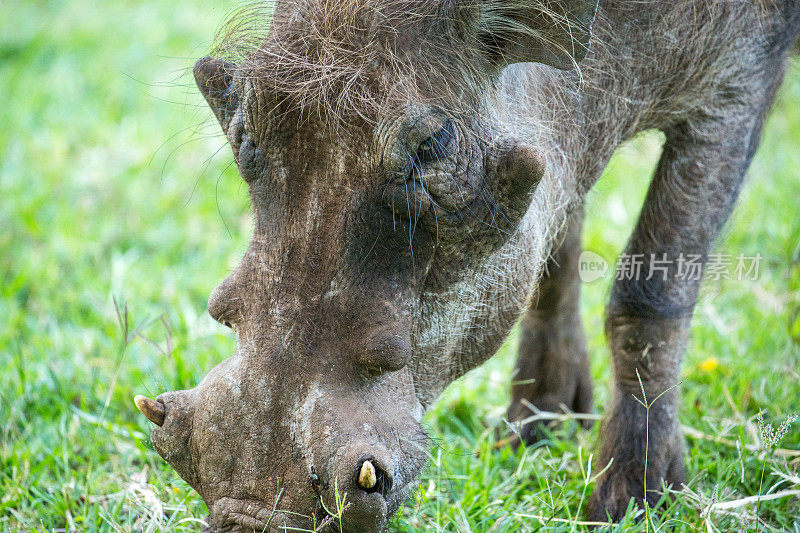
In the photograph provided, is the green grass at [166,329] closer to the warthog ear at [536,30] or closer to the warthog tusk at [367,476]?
the warthog tusk at [367,476]

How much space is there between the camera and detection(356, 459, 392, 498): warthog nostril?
72.8 inches

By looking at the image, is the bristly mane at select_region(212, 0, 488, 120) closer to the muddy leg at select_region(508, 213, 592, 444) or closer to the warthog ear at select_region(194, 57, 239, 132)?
the warthog ear at select_region(194, 57, 239, 132)

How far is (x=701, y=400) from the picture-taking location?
350cm

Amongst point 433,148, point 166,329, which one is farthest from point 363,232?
point 166,329

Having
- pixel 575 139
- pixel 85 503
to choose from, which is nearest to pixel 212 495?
pixel 85 503

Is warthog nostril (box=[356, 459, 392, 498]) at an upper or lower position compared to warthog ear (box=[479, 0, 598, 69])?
lower

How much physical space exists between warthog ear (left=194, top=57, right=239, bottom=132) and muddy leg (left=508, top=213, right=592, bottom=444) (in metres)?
1.64

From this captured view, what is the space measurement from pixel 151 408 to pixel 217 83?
901 mm

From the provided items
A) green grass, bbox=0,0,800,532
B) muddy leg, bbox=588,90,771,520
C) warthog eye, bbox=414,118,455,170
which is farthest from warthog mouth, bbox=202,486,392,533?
muddy leg, bbox=588,90,771,520

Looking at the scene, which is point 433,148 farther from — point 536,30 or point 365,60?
point 536,30

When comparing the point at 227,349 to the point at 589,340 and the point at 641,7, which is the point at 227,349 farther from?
the point at 641,7

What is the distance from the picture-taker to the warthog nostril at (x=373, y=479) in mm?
1850

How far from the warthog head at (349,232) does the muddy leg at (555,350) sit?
1.40 metres

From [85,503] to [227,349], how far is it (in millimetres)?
1154
